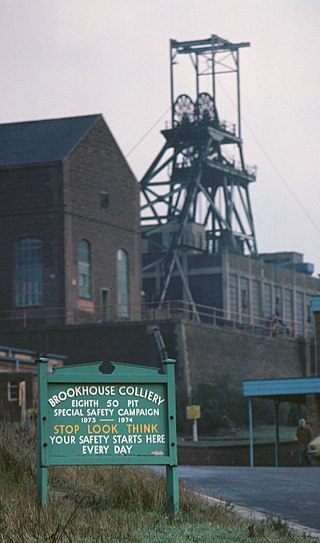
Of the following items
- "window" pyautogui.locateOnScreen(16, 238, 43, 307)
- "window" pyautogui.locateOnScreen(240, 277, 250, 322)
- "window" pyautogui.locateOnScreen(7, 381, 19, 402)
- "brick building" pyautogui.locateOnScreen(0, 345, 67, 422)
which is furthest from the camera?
"window" pyautogui.locateOnScreen(240, 277, 250, 322)

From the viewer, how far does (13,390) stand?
1966 inches

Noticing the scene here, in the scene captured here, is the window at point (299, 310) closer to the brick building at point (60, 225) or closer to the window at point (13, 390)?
the brick building at point (60, 225)

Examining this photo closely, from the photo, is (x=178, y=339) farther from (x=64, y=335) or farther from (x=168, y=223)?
(x=168, y=223)

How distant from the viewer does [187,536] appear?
11.8 metres

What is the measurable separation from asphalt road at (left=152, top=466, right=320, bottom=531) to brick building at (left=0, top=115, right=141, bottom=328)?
143 ft

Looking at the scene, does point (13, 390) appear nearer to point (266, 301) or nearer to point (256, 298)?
point (256, 298)

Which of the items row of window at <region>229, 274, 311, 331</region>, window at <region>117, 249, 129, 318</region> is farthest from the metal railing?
row of window at <region>229, 274, 311, 331</region>

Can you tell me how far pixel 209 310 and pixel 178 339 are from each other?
1753cm

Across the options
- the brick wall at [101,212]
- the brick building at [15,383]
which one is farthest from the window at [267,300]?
the brick building at [15,383]

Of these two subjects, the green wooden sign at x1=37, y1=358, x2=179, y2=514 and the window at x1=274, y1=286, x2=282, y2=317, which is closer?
the green wooden sign at x1=37, y1=358, x2=179, y2=514

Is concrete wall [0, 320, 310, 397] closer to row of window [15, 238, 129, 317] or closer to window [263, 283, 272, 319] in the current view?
row of window [15, 238, 129, 317]

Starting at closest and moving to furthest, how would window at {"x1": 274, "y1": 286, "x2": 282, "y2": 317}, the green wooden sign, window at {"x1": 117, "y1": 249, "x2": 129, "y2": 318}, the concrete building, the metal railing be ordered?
1. the green wooden sign
2. the metal railing
3. window at {"x1": 117, "y1": 249, "x2": 129, "y2": 318}
4. the concrete building
5. window at {"x1": 274, "y1": 286, "x2": 282, "y2": 317}

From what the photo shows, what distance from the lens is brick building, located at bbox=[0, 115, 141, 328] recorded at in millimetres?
66750

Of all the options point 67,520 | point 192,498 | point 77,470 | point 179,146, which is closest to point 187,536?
point 67,520
